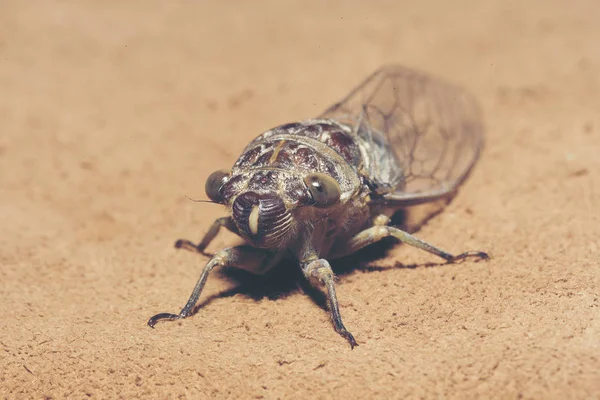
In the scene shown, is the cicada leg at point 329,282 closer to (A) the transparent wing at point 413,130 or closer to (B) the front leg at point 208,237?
(B) the front leg at point 208,237

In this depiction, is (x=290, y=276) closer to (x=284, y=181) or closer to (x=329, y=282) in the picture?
(x=329, y=282)

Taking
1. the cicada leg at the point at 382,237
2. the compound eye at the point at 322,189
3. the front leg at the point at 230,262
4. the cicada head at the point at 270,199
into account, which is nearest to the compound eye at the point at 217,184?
the cicada head at the point at 270,199

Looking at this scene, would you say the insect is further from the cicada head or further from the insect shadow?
the insect shadow

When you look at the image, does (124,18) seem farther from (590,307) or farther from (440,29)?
(590,307)

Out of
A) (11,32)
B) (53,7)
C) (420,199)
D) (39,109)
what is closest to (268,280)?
(420,199)

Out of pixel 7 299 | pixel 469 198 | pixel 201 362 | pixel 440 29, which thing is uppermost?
pixel 440 29

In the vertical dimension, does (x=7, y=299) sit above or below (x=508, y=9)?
below
